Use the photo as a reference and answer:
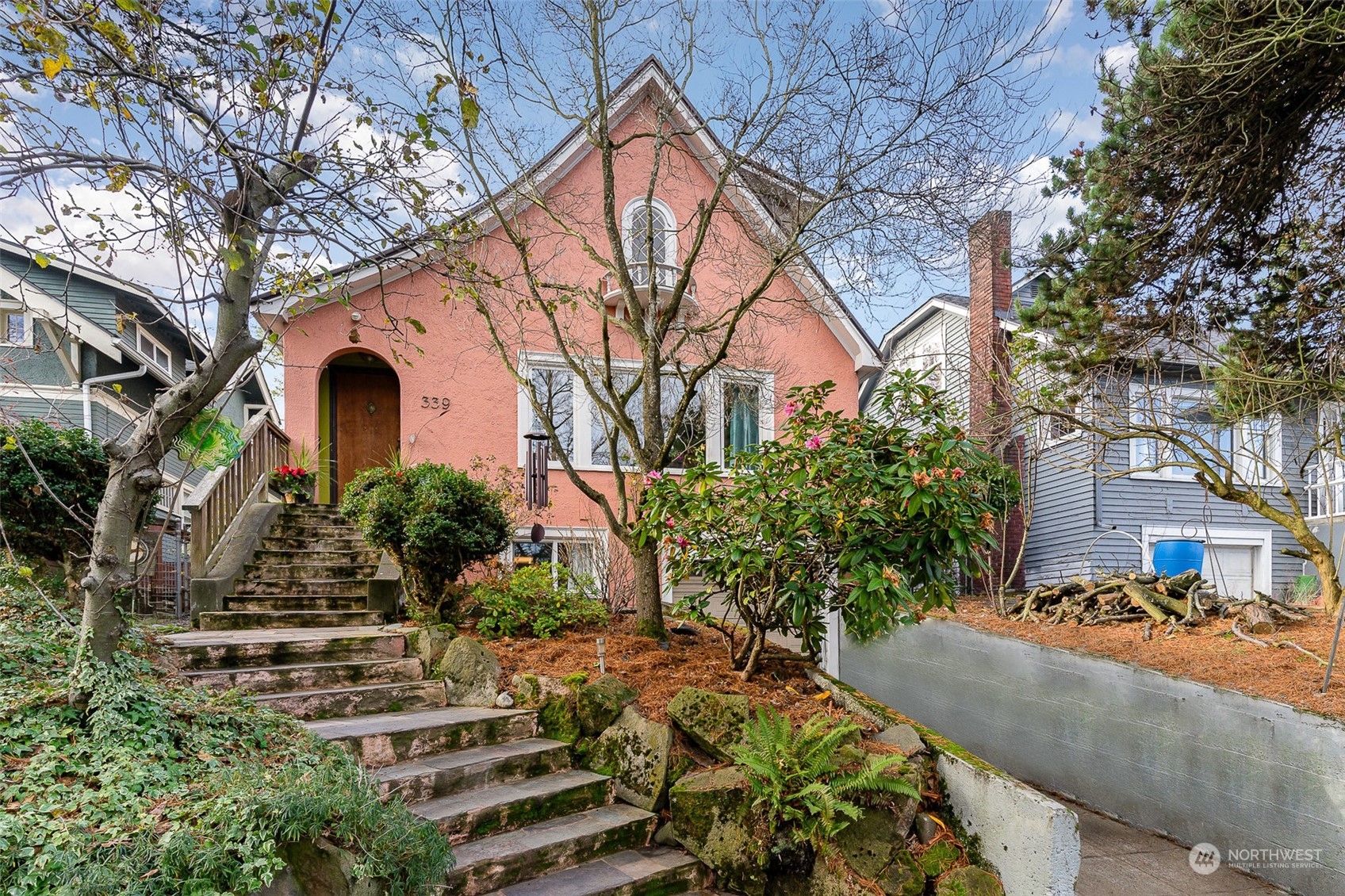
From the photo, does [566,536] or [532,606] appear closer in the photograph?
[532,606]

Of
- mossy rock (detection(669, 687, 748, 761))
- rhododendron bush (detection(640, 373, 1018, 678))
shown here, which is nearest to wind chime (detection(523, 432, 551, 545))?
rhododendron bush (detection(640, 373, 1018, 678))

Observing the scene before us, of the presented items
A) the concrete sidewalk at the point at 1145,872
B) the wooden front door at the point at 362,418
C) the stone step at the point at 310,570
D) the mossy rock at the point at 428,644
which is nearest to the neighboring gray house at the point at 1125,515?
the concrete sidewalk at the point at 1145,872

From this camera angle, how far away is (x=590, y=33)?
599 cm

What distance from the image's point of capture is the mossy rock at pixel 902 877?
379 centimetres

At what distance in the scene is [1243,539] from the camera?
12.8 metres

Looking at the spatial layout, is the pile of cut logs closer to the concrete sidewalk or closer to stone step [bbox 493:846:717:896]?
the concrete sidewalk

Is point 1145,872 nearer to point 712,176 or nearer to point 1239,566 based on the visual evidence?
point 712,176

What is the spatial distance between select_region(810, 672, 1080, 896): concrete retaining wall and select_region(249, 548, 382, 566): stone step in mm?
5947

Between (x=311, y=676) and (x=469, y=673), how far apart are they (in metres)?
1.01

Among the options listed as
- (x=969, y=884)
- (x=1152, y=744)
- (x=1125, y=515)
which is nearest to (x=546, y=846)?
(x=969, y=884)

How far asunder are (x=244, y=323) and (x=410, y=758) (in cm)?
257

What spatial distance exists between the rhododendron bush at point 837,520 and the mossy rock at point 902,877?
133 cm

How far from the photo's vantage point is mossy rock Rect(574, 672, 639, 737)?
15.5ft

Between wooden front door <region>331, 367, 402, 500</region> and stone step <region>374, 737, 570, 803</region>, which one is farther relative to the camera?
wooden front door <region>331, 367, 402, 500</region>
